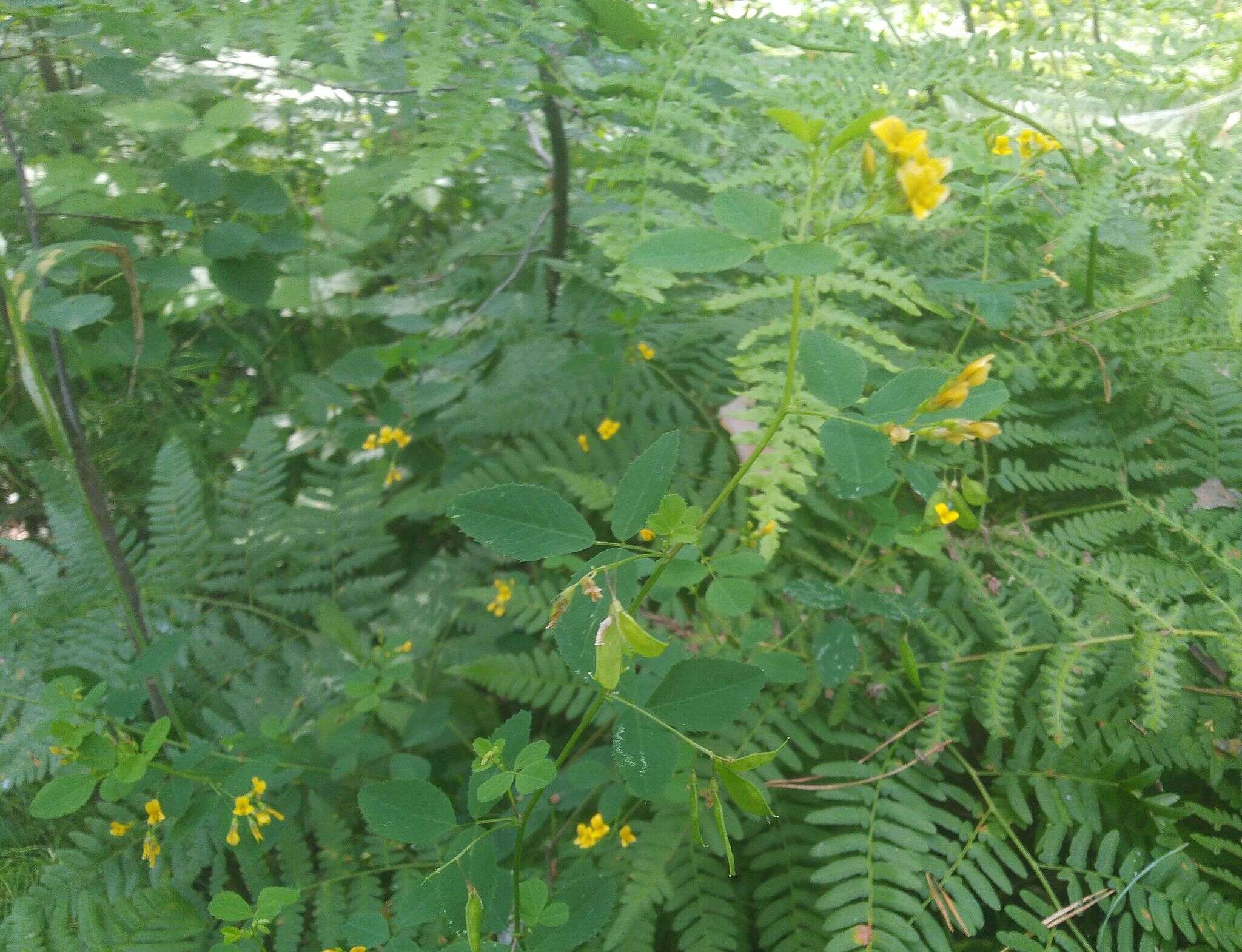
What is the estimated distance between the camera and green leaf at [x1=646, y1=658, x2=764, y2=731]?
0.82m

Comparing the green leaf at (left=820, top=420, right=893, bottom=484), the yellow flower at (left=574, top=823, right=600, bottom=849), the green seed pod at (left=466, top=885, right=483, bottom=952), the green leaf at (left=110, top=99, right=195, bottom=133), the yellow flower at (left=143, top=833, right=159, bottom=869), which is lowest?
the yellow flower at (left=143, top=833, right=159, bottom=869)

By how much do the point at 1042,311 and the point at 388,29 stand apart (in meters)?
1.49

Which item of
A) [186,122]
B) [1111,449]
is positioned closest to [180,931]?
[1111,449]

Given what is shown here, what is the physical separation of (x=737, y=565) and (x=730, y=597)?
47mm

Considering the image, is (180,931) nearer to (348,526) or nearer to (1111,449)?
(348,526)

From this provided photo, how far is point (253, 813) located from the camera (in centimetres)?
122

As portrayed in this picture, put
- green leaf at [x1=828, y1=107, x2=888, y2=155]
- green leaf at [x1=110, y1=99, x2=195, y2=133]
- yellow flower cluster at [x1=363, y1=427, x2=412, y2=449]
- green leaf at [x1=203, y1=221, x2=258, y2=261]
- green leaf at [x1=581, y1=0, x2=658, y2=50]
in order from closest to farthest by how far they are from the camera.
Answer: green leaf at [x1=828, y1=107, x2=888, y2=155] → green leaf at [x1=581, y1=0, x2=658, y2=50] → green leaf at [x1=203, y1=221, x2=258, y2=261] → yellow flower cluster at [x1=363, y1=427, x2=412, y2=449] → green leaf at [x1=110, y1=99, x2=195, y2=133]

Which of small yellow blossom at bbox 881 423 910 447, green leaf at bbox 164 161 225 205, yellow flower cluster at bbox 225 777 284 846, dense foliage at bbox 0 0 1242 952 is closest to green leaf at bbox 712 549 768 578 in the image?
dense foliage at bbox 0 0 1242 952

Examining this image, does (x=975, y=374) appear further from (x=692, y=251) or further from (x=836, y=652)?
(x=836, y=652)

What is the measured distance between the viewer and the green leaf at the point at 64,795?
1.13 metres

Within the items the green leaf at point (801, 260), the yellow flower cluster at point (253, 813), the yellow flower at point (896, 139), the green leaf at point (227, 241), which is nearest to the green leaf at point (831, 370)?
the green leaf at point (801, 260)

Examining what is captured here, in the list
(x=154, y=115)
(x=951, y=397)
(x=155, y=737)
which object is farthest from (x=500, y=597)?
(x=154, y=115)

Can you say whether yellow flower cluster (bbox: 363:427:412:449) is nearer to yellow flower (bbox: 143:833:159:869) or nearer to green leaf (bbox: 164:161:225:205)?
green leaf (bbox: 164:161:225:205)

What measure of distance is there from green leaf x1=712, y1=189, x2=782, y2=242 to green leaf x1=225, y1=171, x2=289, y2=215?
4.09ft
